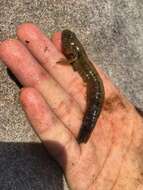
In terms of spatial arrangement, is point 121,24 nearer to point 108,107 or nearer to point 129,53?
point 129,53

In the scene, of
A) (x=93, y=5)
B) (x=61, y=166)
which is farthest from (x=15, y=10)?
(x=61, y=166)

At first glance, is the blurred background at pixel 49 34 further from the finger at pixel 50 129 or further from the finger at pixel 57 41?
the finger at pixel 50 129

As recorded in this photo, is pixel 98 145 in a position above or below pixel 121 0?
below

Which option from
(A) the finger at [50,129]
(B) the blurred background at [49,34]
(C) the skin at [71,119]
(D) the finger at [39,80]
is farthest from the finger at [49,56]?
(A) the finger at [50,129]

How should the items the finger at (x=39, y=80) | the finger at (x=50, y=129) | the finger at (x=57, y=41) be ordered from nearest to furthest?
1. the finger at (x=50, y=129)
2. the finger at (x=39, y=80)
3. the finger at (x=57, y=41)

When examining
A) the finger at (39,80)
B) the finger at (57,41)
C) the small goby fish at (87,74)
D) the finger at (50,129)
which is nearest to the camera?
the finger at (50,129)

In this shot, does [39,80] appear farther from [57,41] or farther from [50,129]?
[57,41]
